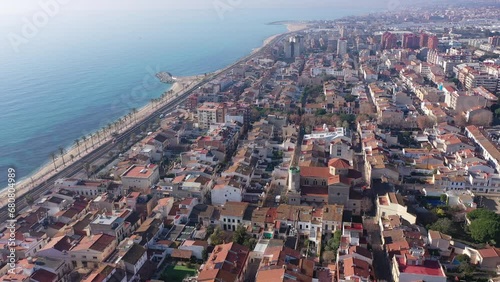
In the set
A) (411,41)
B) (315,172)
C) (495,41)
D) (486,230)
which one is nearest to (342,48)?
(411,41)

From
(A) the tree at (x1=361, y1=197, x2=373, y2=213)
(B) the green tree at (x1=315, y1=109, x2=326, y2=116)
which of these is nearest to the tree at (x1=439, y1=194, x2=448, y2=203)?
(A) the tree at (x1=361, y1=197, x2=373, y2=213)

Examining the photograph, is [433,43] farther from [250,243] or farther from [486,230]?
[250,243]

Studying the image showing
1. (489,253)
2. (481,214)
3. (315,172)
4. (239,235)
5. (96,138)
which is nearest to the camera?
(489,253)

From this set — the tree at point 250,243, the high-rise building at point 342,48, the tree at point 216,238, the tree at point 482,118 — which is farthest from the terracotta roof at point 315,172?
the high-rise building at point 342,48

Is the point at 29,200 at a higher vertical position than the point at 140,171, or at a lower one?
lower

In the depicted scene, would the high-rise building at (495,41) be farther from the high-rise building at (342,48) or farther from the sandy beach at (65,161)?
the sandy beach at (65,161)

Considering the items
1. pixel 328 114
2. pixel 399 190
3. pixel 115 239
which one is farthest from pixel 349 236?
pixel 328 114
